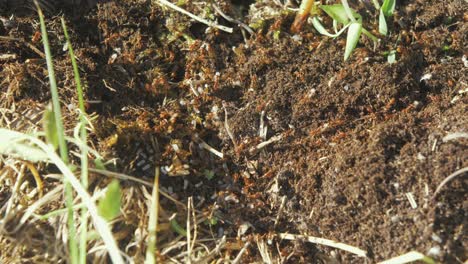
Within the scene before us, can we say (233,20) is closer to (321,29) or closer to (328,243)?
(321,29)

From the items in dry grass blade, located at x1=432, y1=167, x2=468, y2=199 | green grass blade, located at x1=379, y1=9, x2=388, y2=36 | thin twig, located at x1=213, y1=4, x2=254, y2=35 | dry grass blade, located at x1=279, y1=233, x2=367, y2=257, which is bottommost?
dry grass blade, located at x1=279, y1=233, x2=367, y2=257

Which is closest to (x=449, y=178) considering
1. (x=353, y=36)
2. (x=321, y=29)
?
(x=353, y=36)

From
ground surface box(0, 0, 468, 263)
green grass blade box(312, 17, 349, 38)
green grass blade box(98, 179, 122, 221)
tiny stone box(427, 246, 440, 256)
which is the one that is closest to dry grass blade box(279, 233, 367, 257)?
ground surface box(0, 0, 468, 263)

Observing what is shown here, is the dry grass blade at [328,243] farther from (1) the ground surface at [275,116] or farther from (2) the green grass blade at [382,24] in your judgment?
(2) the green grass blade at [382,24]

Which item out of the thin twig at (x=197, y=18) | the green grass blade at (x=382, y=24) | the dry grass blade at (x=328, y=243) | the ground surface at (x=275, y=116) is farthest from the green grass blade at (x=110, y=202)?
the green grass blade at (x=382, y=24)

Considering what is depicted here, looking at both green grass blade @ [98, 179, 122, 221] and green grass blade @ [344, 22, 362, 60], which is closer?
green grass blade @ [98, 179, 122, 221]

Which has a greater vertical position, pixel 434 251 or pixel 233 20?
pixel 233 20

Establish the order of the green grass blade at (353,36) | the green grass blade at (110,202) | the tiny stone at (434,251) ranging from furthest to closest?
the green grass blade at (353,36) < the tiny stone at (434,251) < the green grass blade at (110,202)

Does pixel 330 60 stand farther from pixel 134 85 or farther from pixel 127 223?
pixel 127 223

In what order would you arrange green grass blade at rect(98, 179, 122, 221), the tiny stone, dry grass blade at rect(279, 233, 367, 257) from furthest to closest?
dry grass blade at rect(279, 233, 367, 257) → the tiny stone → green grass blade at rect(98, 179, 122, 221)

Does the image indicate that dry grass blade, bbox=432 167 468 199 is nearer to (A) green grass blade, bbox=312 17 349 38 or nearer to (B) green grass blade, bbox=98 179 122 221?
(A) green grass blade, bbox=312 17 349 38
